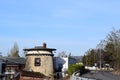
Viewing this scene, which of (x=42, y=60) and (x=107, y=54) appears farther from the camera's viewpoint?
(x=107, y=54)

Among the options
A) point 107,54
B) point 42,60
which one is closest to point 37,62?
point 42,60

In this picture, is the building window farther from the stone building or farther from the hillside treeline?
the hillside treeline

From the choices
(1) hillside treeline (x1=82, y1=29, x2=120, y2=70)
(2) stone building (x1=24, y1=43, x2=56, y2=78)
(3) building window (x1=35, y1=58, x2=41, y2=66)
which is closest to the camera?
(2) stone building (x1=24, y1=43, x2=56, y2=78)

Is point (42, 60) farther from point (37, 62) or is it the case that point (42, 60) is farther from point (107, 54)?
point (107, 54)

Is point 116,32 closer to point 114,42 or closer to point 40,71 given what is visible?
point 114,42

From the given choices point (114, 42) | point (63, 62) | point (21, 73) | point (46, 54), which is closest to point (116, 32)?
point (114, 42)

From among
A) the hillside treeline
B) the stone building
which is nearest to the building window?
the stone building

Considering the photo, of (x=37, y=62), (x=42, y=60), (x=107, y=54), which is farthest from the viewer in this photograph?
(x=107, y=54)

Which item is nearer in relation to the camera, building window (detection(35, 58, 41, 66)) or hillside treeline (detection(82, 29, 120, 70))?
building window (detection(35, 58, 41, 66))

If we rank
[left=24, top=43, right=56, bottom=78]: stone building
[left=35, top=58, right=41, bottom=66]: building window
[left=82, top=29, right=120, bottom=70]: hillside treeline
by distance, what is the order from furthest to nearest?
[left=82, top=29, right=120, bottom=70]: hillside treeline < [left=35, top=58, right=41, bottom=66]: building window < [left=24, top=43, right=56, bottom=78]: stone building

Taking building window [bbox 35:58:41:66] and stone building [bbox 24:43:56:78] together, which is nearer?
stone building [bbox 24:43:56:78]

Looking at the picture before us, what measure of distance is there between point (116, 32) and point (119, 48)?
4.39m

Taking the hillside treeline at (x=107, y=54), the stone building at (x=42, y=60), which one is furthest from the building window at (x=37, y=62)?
the hillside treeline at (x=107, y=54)

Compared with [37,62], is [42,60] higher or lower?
higher
